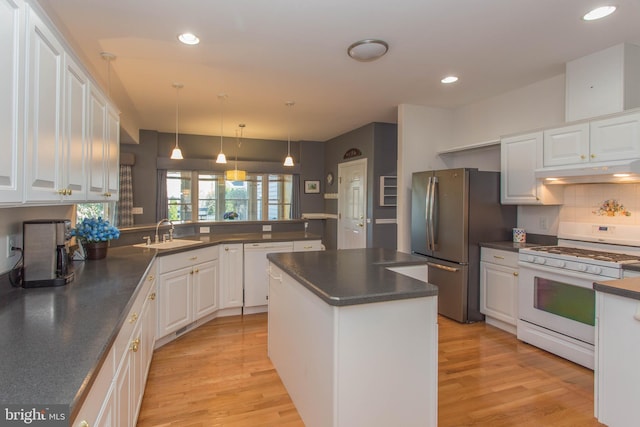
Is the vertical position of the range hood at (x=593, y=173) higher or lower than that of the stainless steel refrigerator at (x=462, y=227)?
higher

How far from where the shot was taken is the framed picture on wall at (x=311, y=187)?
7.47 meters

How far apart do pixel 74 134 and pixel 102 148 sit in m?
0.65

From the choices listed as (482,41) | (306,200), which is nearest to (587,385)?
(482,41)

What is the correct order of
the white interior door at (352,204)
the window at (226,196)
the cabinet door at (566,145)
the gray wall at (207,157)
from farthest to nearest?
the window at (226,196), the gray wall at (207,157), the white interior door at (352,204), the cabinet door at (566,145)

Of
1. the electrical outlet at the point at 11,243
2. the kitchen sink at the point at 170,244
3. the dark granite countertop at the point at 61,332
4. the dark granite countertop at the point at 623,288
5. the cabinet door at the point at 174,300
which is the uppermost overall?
the electrical outlet at the point at 11,243

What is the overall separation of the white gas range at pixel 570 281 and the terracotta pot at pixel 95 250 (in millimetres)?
3604

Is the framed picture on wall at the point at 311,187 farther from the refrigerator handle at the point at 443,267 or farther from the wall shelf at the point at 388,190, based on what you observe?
the refrigerator handle at the point at 443,267

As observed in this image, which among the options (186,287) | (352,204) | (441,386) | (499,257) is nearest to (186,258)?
(186,287)

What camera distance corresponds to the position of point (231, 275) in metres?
3.89

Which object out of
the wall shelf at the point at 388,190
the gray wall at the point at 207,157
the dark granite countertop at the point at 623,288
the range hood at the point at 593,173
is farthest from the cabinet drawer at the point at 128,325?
the gray wall at the point at 207,157

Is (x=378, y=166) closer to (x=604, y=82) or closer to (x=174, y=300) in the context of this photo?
(x=604, y=82)

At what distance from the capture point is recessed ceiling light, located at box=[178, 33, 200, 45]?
2666 millimetres

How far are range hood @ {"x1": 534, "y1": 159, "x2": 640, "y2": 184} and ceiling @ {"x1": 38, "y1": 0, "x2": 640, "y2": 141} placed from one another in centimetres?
98

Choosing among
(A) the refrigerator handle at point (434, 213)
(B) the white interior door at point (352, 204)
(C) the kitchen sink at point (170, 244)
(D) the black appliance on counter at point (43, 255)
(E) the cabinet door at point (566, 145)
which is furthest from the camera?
(B) the white interior door at point (352, 204)
